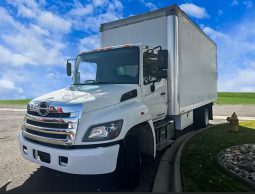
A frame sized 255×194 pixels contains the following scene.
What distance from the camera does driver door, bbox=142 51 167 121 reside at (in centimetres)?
612

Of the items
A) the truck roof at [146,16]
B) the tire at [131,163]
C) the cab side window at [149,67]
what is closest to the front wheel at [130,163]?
the tire at [131,163]

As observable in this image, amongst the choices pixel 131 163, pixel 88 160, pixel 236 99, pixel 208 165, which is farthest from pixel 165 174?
pixel 236 99

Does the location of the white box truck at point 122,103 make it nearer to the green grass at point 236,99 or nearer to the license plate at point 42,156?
the license plate at point 42,156

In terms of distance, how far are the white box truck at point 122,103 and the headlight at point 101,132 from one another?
0.02 m

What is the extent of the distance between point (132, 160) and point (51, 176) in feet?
6.68

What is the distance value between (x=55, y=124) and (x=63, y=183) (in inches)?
56.6

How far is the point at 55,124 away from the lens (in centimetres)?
489

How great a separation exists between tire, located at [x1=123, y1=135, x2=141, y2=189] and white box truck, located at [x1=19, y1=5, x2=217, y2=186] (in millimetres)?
19

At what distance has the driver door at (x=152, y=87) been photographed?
6125 mm

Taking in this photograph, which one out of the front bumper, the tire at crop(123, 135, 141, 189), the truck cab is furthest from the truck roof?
the front bumper

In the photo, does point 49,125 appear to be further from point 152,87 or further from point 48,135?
point 152,87

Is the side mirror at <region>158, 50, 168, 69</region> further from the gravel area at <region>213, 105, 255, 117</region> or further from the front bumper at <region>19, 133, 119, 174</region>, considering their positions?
the gravel area at <region>213, 105, 255, 117</region>

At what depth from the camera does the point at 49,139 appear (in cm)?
495

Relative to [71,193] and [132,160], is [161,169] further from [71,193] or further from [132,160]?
[71,193]
